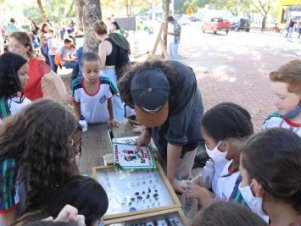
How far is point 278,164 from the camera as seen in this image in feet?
3.77

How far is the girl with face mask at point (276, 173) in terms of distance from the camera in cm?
115

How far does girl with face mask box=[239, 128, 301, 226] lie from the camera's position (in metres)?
1.15

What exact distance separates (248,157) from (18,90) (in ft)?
5.46

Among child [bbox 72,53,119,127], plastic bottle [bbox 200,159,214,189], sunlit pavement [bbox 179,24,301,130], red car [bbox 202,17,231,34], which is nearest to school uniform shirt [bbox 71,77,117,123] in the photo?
child [bbox 72,53,119,127]

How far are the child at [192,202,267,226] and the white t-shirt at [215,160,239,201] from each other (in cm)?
57

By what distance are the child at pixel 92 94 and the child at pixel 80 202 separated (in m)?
1.59

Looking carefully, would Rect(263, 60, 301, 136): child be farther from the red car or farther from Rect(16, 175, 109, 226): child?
the red car

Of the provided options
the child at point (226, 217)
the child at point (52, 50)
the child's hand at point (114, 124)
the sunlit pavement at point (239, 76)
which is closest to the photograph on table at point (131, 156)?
the child's hand at point (114, 124)

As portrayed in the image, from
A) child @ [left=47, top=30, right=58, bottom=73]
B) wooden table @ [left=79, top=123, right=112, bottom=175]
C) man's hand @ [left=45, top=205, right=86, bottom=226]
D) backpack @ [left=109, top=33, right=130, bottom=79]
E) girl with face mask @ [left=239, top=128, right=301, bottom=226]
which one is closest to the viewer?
man's hand @ [left=45, top=205, right=86, bottom=226]

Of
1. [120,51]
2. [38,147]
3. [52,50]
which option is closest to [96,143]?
[38,147]

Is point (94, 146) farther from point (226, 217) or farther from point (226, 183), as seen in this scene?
point (226, 217)

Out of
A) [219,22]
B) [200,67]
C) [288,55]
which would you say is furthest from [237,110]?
[219,22]

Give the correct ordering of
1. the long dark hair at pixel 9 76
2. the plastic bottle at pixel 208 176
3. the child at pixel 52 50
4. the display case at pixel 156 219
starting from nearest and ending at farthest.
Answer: the display case at pixel 156 219
the plastic bottle at pixel 208 176
the long dark hair at pixel 9 76
the child at pixel 52 50

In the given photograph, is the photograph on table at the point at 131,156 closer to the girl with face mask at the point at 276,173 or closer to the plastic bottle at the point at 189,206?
the plastic bottle at the point at 189,206
